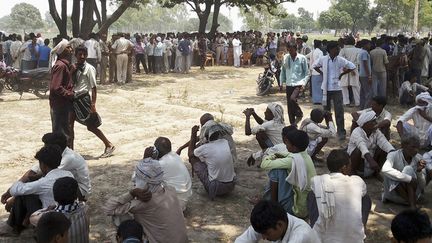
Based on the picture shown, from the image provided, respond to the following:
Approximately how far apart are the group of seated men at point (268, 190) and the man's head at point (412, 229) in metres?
0.03

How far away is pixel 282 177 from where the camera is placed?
168 inches

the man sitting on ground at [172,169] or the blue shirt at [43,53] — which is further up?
the blue shirt at [43,53]

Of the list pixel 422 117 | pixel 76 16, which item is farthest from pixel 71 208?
pixel 76 16

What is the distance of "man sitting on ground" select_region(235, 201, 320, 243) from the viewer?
2.56 m

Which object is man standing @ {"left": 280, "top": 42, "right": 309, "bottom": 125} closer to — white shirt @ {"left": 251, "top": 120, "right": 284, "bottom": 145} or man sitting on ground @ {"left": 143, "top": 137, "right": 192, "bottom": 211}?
white shirt @ {"left": 251, "top": 120, "right": 284, "bottom": 145}

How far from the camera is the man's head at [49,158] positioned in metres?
3.89

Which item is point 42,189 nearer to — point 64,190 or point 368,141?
point 64,190

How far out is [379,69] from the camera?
9.90 m

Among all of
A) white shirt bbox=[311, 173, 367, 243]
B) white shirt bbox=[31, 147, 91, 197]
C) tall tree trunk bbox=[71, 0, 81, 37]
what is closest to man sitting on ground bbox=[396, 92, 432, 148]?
white shirt bbox=[311, 173, 367, 243]

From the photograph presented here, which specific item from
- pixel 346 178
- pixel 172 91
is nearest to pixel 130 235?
pixel 346 178

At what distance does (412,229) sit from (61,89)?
15.3 ft

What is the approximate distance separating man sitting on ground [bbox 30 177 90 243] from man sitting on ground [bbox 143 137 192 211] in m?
1.07

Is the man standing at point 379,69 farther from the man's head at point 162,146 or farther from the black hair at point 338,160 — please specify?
the black hair at point 338,160

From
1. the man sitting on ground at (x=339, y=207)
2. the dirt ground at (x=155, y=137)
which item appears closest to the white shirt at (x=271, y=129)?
the dirt ground at (x=155, y=137)
